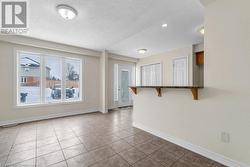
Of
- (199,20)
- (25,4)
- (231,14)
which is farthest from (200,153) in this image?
(25,4)

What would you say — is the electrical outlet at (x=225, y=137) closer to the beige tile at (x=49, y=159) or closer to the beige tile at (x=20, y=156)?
the beige tile at (x=49, y=159)

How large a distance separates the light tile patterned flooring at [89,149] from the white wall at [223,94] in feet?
1.00

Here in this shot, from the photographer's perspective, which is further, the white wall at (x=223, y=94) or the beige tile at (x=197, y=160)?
the beige tile at (x=197, y=160)

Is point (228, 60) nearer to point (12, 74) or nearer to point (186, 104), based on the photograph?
point (186, 104)

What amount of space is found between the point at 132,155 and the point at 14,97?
13.0ft

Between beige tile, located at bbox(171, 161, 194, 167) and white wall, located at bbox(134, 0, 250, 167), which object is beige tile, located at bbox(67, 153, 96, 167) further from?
white wall, located at bbox(134, 0, 250, 167)

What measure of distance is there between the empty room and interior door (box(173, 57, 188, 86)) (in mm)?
40

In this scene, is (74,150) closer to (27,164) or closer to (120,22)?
(27,164)

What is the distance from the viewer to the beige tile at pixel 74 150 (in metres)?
2.07

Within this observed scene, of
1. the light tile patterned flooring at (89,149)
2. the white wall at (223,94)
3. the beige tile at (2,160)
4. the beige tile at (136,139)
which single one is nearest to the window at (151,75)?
the light tile patterned flooring at (89,149)

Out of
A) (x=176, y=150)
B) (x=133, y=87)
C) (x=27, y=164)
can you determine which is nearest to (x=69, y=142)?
(x=27, y=164)

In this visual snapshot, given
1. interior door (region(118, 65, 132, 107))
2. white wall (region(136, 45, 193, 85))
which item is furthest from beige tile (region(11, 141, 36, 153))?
white wall (region(136, 45, 193, 85))

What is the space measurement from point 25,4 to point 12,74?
244 cm

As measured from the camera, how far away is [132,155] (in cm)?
208
